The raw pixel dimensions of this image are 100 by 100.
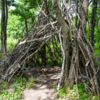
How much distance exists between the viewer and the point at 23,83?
11.5 ft

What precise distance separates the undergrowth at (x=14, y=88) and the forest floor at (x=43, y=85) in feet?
0.44

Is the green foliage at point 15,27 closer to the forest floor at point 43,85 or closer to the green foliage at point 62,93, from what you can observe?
the forest floor at point 43,85

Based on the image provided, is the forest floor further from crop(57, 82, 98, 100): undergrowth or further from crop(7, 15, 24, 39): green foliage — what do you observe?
crop(7, 15, 24, 39): green foliage

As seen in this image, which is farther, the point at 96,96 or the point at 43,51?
the point at 43,51

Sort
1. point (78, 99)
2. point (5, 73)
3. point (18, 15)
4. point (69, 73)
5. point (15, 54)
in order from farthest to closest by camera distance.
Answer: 1. point (18, 15)
2. point (15, 54)
3. point (5, 73)
4. point (69, 73)
5. point (78, 99)

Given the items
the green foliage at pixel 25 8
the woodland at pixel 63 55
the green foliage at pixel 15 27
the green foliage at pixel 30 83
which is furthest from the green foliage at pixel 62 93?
the green foliage at pixel 15 27

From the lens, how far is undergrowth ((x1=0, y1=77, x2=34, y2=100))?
9.70 ft

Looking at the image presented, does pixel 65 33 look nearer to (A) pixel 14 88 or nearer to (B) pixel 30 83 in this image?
(B) pixel 30 83

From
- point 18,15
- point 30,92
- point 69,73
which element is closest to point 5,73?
point 30,92

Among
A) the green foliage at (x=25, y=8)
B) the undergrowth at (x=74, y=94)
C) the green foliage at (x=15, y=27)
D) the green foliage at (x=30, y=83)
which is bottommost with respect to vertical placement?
the undergrowth at (x=74, y=94)

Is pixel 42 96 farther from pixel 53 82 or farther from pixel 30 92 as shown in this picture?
pixel 53 82

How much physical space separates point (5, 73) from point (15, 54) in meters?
0.64

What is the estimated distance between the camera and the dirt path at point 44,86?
2996 mm

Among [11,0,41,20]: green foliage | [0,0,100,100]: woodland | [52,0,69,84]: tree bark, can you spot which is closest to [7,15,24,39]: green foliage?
[11,0,41,20]: green foliage
